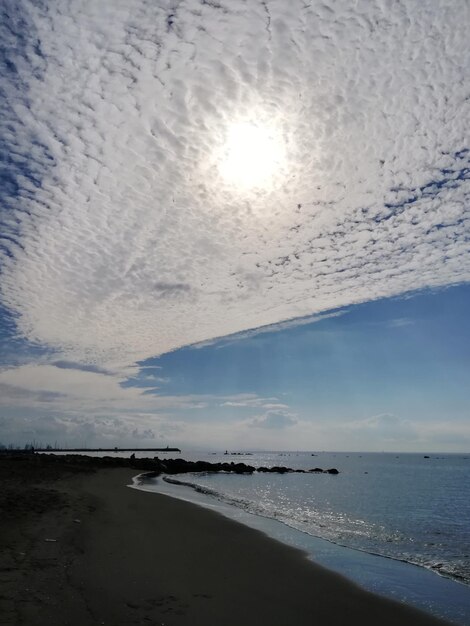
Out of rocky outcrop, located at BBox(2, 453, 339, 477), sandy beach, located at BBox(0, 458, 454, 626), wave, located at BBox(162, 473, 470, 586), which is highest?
rocky outcrop, located at BBox(2, 453, 339, 477)

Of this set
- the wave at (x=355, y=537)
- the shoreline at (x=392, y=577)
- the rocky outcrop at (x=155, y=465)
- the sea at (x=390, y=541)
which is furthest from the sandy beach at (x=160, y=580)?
A: the rocky outcrop at (x=155, y=465)

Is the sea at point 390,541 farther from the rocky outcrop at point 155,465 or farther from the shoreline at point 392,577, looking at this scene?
the rocky outcrop at point 155,465

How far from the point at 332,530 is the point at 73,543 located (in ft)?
49.6

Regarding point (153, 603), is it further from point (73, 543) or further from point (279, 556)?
point (279, 556)

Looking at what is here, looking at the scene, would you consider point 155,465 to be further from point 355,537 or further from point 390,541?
point 390,541

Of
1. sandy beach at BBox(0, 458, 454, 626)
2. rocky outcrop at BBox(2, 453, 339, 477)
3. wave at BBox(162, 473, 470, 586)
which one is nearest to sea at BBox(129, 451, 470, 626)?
wave at BBox(162, 473, 470, 586)

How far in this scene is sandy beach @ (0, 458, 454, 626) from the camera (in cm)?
851

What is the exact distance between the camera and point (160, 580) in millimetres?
10844

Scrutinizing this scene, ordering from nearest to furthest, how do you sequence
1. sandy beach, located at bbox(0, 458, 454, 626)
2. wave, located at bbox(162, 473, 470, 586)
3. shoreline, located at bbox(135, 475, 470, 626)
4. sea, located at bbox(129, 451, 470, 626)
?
sandy beach, located at bbox(0, 458, 454, 626)
shoreline, located at bbox(135, 475, 470, 626)
sea, located at bbox(129, 451, 470, 626)
wave, located at bbox(162, 473, 470, 586)

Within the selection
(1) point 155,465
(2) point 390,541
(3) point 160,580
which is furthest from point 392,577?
(1) point 155,465

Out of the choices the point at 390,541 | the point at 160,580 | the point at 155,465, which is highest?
the point at 155,465

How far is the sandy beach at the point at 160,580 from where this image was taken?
335 inches

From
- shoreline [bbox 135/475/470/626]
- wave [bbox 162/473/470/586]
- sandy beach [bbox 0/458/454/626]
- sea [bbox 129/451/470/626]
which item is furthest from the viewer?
wave [bbox 162/473/470/586]

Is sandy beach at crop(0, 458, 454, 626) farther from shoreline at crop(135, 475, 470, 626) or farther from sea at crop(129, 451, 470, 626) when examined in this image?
sea at crop(129, 451, 470, 626)
